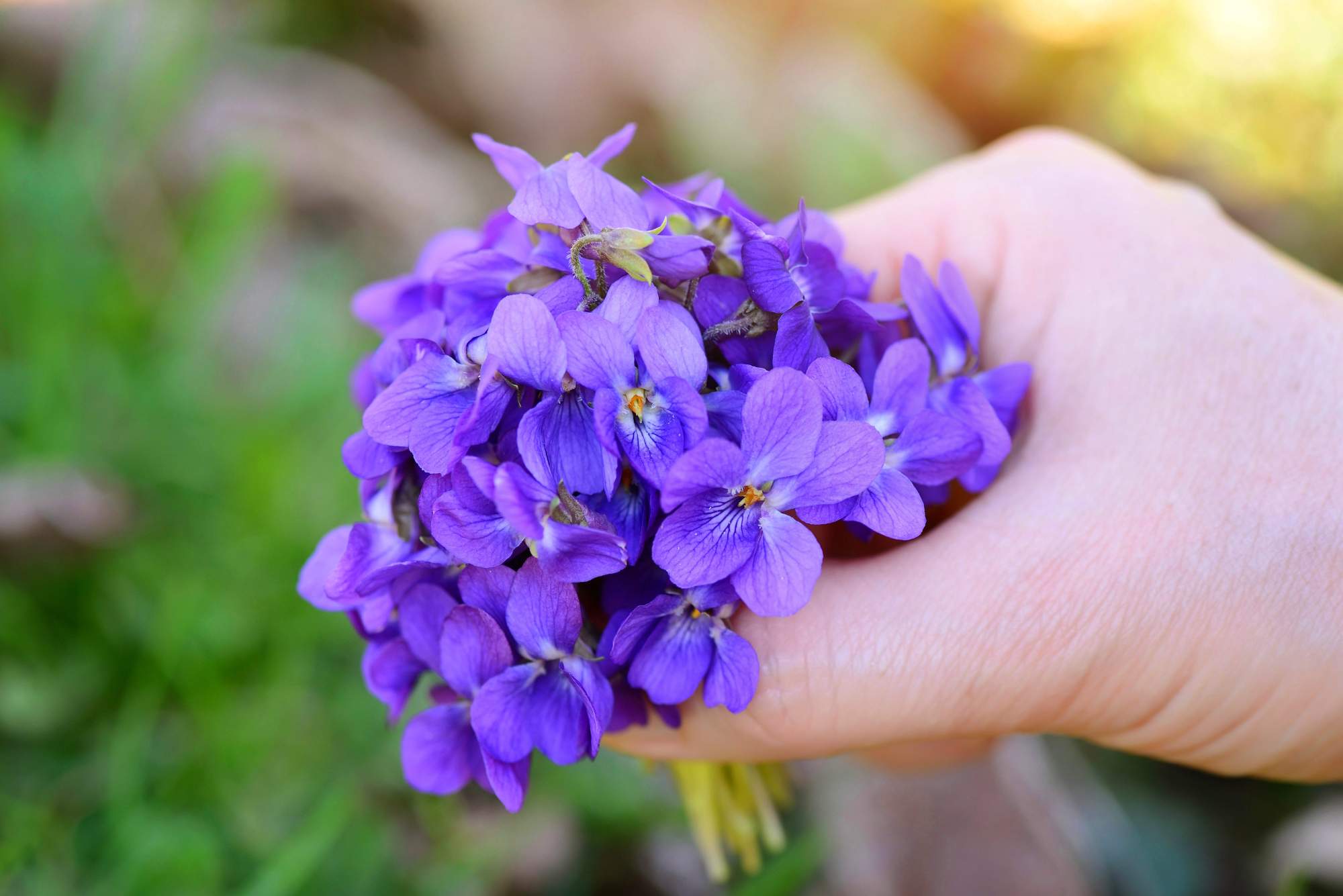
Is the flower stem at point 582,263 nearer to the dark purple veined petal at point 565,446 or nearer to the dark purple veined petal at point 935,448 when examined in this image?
the dark purple veined petal at point 565,446

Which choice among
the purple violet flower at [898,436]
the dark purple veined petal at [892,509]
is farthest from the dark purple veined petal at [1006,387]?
the dark purple veined petal at [892,509]

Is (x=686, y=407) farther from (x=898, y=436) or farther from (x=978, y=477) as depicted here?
(x=978, y=477)

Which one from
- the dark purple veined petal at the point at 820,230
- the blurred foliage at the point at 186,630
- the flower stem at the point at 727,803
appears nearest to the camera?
the dark purple veined petal at the point at 820,230

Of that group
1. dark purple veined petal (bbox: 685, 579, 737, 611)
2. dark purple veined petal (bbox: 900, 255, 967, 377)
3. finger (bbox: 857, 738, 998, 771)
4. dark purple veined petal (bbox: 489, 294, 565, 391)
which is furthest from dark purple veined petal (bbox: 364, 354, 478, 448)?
finger (bbox: 857, 738, 998, 771)

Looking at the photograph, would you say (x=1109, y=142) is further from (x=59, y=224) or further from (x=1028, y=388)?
(x=59, y=224)

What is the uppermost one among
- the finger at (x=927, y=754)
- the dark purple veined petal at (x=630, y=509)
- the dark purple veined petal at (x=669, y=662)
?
the dark purple veined petal at (x=630, y=509)

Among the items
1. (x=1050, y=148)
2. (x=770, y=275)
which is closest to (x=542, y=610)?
(x=770, y=275)
